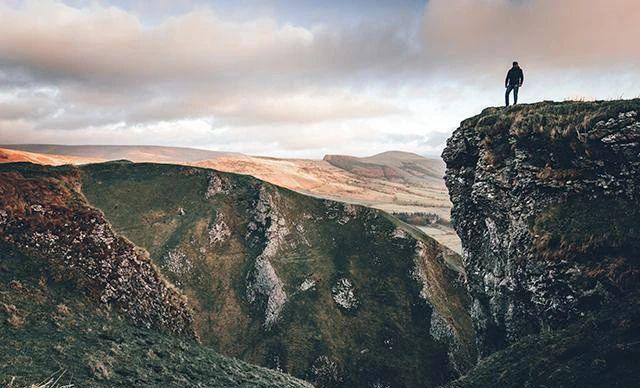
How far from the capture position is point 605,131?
30.3 m

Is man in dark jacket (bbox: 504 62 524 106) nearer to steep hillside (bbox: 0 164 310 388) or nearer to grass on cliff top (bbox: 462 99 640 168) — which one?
grass on cliff top (bbox: 462 99 640 168)

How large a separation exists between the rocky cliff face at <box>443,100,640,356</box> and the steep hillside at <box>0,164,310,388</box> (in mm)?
23464

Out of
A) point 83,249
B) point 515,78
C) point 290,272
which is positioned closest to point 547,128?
point 515,78

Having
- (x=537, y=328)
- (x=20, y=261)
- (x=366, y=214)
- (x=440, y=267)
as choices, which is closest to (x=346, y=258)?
(x=366, y=214)

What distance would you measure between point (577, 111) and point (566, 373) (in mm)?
25237

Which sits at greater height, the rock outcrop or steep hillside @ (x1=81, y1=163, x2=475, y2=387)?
the rock outcrop

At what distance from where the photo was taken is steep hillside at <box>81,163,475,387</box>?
64.8 meters

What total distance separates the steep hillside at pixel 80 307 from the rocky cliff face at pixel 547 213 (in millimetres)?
23464

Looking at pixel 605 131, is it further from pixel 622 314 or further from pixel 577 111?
pixel 622 314

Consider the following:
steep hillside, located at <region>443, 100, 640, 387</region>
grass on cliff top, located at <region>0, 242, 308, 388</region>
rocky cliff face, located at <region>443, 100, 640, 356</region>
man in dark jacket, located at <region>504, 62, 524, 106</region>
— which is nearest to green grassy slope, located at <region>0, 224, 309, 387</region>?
grass on cliff top, located at <region>0, 242, 308, 388</region>

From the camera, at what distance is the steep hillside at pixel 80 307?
63.4 ft

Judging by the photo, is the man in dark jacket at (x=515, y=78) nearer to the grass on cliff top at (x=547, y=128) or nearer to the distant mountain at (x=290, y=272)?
the grass on cliff top at (x=547, y=128)

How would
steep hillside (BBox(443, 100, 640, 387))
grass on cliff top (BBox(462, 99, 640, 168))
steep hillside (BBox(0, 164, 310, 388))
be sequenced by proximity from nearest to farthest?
steep hillside (BBox(0, 164, 310, 388)) → steep hillside (BBox(443, 100, 640, 387)) → grass on cliff top (BBox(462, 99, 640, 168))

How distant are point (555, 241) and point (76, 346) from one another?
117 ft
